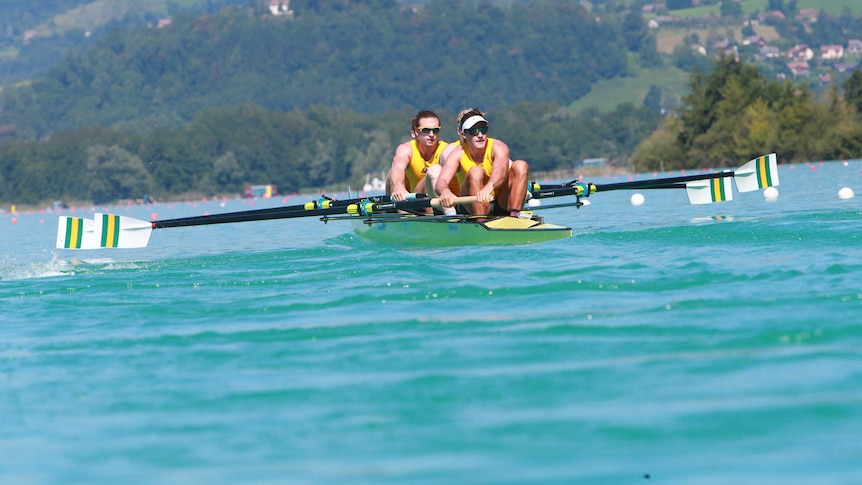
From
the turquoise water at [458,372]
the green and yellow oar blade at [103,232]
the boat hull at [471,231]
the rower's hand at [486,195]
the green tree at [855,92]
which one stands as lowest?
the turquoise water at [458,372]

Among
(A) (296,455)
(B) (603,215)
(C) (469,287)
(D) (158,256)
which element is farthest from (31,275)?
(B) (603,215)

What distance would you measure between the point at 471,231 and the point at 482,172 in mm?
809

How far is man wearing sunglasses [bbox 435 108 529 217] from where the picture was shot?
43.3ft

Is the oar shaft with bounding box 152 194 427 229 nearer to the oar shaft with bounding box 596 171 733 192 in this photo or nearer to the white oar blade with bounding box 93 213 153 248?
the white oar blade with bounding box 93 213 153 248

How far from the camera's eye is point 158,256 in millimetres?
16250

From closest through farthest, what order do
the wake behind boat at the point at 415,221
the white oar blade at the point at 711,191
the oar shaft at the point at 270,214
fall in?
1. the wake behind boat at the point at 415,221
2. the oar shaft at the point at 270,214
3. the white oar blade at the point at 711,191

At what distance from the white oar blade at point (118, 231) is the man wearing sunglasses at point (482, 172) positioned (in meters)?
3.81

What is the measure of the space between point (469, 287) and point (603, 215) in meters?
11.8

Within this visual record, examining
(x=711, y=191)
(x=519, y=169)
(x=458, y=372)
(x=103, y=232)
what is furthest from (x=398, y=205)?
(x=458, y=372)

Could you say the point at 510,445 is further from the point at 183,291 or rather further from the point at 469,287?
the point at 183,291

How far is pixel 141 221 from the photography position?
14648 millimetres

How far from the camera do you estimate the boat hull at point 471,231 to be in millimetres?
12727

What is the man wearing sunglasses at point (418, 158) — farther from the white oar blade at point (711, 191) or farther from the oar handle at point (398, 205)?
the white oar blade at point (711, 191)

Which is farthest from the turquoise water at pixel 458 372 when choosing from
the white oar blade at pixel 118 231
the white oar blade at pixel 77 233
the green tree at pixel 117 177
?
the green tree at pixel 117 177
